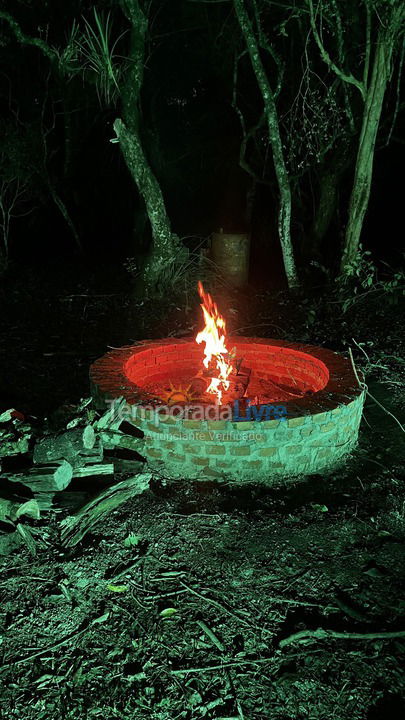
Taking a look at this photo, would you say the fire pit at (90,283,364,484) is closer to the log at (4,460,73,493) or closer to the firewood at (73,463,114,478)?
the firewood at (73,463,114,478)

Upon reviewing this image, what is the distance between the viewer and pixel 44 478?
11.7ft

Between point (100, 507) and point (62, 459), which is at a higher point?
point (62, 459)

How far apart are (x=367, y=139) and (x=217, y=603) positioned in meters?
7.49

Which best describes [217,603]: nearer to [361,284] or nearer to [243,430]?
[243,430]

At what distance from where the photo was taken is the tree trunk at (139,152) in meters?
8.27

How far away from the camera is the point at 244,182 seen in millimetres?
15680

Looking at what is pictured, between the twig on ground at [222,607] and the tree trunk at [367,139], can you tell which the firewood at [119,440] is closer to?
the twig on ground at [222,607]

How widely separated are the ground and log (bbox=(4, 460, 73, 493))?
0.11 meters

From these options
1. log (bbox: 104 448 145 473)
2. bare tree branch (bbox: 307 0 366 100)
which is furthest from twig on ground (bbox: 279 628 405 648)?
bare tree branch (bbox: 307 0 366 100)

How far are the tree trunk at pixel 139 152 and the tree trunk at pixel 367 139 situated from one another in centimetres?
270

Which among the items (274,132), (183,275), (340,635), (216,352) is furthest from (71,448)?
(274,132)

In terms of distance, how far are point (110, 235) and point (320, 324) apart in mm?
9414

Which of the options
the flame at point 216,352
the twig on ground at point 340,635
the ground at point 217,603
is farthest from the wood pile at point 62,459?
the twig on ground at point 340,635

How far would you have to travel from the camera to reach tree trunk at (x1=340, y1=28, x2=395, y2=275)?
7.84 m
